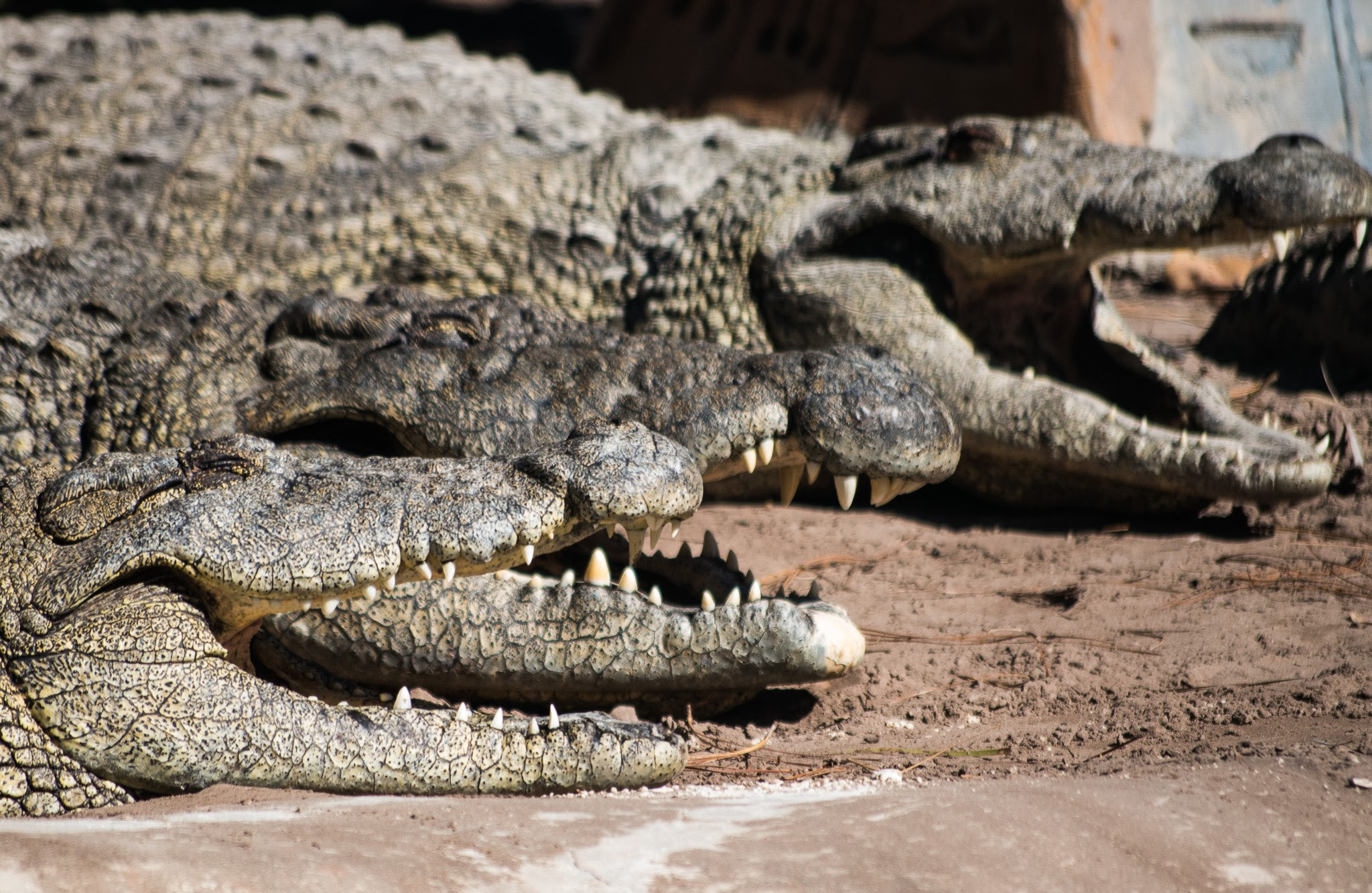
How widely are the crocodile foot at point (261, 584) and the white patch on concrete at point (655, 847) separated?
0.94 ft

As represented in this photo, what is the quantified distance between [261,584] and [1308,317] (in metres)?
4.65

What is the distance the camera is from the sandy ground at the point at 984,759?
1962mm

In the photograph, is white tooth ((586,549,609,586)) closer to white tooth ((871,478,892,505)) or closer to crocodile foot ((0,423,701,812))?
crocodile foot ((0,423,701,812))

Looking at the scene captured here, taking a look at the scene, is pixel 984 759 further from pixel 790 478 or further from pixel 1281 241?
→ pixel 1281 241

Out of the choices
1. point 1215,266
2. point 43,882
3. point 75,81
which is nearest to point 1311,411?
point 1215,266

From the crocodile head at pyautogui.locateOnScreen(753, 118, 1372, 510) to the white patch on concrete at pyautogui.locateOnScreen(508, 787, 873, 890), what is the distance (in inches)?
87.7

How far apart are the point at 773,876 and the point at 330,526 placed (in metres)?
1.03

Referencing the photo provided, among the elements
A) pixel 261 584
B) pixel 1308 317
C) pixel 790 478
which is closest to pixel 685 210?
pixel 790 478

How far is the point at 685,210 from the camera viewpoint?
204 inches

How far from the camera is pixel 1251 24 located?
705cm

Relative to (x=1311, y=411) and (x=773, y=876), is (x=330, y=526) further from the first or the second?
(x=1311, y=411)

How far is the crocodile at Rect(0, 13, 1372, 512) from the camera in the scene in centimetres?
428

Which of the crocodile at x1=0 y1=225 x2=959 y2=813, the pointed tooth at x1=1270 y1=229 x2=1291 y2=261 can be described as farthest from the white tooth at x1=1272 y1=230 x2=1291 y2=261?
the crocodile at x1=0 y1=225 x2=959 y2=813

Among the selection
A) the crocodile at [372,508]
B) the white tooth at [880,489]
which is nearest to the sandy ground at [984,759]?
the crocodile at [372,508]
